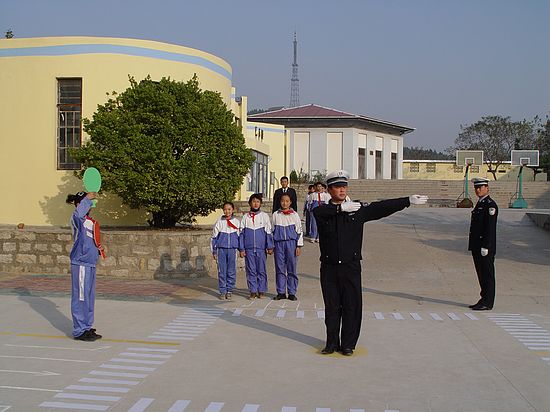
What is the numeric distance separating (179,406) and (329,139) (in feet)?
145

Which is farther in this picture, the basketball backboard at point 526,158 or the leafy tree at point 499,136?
the leafy tree at point 499,136

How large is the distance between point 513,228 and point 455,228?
69.0 inches

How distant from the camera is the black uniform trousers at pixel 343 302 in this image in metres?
7.08

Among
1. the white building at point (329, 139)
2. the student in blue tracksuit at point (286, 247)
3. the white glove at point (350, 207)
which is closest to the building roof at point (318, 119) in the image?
the white building at point (329, 139)

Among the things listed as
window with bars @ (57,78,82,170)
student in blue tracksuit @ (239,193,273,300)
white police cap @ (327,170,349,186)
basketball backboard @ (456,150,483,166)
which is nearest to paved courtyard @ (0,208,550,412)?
student in blue tracksuit @ (239,193,273,300)

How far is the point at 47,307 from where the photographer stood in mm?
9828

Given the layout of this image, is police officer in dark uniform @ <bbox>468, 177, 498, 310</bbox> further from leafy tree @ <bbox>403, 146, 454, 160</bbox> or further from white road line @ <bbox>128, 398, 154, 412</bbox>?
leafy tree @ <bbox>403, 146, 454, 160</bbox>

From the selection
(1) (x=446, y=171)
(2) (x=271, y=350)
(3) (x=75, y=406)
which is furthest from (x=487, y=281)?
(1) (x=446, y=171)

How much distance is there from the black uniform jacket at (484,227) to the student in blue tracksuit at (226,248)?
3.78m

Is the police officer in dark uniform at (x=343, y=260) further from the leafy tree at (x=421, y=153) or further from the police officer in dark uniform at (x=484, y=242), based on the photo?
the leafy tree at (x=421, y=153)

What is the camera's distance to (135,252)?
41.8 ft

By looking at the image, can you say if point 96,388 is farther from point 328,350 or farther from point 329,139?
point 329,139

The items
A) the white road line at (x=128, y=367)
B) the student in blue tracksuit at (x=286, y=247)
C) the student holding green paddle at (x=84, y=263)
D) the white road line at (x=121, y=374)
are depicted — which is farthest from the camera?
the student in blue tracksuit at (x=286, y=247)

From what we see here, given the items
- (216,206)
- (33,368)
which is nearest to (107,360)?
(33,368)
